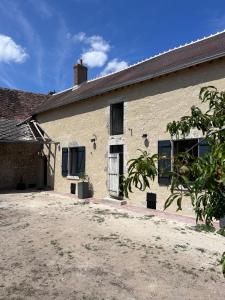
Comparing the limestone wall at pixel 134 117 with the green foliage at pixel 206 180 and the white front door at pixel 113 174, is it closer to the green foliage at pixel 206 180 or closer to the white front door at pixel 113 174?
the white front door at pixel 113 174

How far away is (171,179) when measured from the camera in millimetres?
1803

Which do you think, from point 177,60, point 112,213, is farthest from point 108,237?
point 177,60

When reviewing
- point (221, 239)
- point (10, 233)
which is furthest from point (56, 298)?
point (221, 239)

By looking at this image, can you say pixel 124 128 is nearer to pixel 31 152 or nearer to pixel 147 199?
pixel 147 199

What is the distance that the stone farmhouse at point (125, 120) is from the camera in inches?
376

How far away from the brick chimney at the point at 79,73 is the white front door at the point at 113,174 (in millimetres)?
8393

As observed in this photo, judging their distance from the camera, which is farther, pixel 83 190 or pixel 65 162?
pixel 65 162

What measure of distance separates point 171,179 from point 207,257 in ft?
14.5

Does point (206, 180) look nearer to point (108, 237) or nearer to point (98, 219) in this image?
point (108, 237)

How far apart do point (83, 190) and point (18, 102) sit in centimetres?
1071

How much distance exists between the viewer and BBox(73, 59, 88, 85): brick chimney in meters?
19.0

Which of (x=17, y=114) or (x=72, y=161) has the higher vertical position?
(x=17, y=114)

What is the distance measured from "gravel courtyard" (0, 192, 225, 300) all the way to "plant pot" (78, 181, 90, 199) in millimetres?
3860

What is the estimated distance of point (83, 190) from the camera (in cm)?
1303
